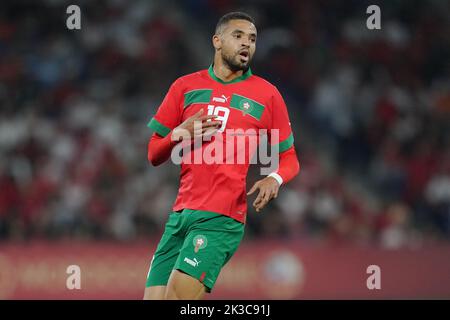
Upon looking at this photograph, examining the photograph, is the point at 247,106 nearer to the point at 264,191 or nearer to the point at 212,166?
the point at 212,166

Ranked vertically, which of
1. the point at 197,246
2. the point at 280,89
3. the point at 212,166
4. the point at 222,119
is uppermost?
the point at 280,89

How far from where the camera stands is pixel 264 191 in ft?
19.0

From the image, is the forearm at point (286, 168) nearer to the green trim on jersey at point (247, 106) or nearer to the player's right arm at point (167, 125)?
the green trim on jersey at point (247, 106)

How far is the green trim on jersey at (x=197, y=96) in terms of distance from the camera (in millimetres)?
6195

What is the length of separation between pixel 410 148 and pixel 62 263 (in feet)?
18.4

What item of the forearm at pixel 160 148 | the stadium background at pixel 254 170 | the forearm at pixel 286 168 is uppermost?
the stadium background at pixel 254 170

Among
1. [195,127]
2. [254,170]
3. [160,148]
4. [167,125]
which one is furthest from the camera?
[254,170]

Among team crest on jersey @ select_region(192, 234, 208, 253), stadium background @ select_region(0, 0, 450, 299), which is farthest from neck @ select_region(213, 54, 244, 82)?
stadium background @ select_region(0, 0, 450, 299)

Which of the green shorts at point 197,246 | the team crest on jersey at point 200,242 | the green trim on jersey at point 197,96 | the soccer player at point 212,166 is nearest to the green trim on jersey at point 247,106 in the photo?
the soccer player at point 212,166

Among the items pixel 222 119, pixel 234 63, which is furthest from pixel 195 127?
pixel 234 63

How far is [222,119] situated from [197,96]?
0.26 metres

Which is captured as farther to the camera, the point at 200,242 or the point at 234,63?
the point at 234,63

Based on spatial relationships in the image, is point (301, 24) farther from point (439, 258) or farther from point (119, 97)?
point (439, 258)

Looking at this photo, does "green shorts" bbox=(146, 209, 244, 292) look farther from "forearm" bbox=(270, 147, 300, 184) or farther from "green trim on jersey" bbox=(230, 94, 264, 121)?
"green trim on jersey" bbox=(230, 94, 264, 121)
